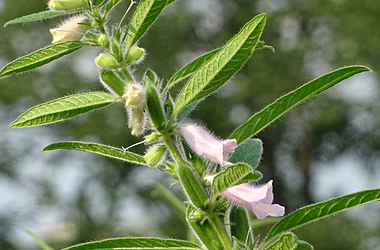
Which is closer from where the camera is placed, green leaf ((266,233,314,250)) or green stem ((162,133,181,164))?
green leaf ((266,233,314,250))

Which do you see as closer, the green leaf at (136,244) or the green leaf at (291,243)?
the green leaf at (291,243)

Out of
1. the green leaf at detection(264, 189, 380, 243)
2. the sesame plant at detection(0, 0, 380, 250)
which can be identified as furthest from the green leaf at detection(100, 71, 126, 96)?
the green leaf at detection(264, 189, 380, 243)

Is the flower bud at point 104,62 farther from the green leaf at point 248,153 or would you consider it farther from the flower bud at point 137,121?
the green leaf at point 248,153

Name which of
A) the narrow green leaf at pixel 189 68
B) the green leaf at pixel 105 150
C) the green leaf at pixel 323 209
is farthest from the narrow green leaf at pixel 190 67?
the green leaf at pixel 323 209

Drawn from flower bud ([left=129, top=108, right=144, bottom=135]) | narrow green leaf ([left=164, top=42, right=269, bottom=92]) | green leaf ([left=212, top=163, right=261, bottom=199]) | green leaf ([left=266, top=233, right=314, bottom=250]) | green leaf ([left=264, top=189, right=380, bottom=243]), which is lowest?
green leaf ([left=264, top=189, right=380, bottom=243])

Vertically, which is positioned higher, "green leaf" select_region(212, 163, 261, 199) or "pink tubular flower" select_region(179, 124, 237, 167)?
"pink tubular flower" select_region(179, 124, 237, 167)

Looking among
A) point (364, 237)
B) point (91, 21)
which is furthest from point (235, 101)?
point (91, 21)

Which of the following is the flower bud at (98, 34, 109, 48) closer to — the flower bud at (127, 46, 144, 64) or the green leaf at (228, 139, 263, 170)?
the flower bud at (127, 46, 144, 64)
